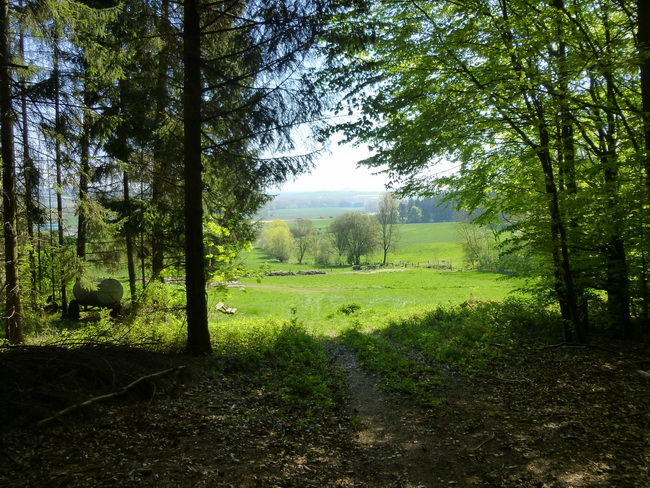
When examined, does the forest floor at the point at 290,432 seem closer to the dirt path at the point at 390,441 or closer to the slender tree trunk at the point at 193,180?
the dirt path at the point at 390,441

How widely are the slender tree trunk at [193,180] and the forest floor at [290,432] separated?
2.86 ft

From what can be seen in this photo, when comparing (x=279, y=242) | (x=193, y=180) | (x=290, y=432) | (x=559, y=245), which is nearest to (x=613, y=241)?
(x=559, y=245)

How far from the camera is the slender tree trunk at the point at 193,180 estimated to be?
6.80 meters

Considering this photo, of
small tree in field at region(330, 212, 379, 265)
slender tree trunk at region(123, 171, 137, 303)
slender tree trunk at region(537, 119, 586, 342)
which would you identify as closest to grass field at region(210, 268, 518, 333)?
slender tree trunk at region(123, 171, 137, 303)

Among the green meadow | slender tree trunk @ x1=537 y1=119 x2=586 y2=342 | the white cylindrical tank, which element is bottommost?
the green meadow

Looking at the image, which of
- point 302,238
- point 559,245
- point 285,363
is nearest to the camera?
point 285,363

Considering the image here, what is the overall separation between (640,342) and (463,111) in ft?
21.2

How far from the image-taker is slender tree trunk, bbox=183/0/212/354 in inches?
268

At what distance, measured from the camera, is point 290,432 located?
15.6 ft

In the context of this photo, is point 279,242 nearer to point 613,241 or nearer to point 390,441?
point 613,241

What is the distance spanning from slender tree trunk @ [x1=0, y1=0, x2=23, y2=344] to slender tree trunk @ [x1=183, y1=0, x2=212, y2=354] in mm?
4037

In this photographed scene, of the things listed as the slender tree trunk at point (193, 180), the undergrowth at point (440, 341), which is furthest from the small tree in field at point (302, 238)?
the slender tree trunk at point (193, 180)

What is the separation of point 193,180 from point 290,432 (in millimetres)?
4771

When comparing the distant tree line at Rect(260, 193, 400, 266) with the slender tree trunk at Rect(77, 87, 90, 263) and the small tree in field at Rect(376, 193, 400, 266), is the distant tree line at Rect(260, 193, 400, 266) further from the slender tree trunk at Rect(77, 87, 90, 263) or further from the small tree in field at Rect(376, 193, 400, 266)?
the slender tree trunk at Rect(77, 87, 90, 263)
